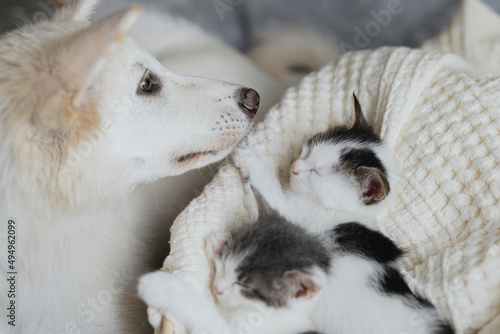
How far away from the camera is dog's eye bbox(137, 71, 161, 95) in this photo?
48.4 inches

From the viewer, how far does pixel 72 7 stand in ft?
4.53

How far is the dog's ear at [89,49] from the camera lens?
35.5 inches

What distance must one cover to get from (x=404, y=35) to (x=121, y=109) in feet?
5.47

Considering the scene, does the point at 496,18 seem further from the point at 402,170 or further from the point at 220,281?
the point at 220,281

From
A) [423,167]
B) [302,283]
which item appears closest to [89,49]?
[302,283]

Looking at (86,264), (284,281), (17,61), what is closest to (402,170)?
(284,281)

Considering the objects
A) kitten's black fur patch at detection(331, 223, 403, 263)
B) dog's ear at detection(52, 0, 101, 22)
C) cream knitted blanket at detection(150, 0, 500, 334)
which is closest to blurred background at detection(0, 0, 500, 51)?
cream knitted blanket at detection(150, 0, 500, 334)

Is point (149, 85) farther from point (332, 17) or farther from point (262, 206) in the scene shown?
point (332, 17)

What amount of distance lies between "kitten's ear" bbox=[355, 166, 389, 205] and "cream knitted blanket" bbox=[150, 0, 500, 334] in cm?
12

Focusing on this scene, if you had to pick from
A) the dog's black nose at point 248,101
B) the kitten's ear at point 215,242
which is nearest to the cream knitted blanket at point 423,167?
the kitten's ear at point 215,242

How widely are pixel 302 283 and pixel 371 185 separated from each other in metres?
0.37

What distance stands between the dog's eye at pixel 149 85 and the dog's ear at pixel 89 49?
23cm

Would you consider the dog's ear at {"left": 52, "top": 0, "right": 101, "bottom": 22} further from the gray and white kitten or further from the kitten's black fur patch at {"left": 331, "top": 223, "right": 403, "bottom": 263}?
the kitten's black fur patch at {"left": 331, "top": 223, "right": 403, "bottom": 263}

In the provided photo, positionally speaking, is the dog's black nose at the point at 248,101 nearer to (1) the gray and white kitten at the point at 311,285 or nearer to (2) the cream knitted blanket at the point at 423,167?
(2) the cream knitted blanket at the point at 423,167
